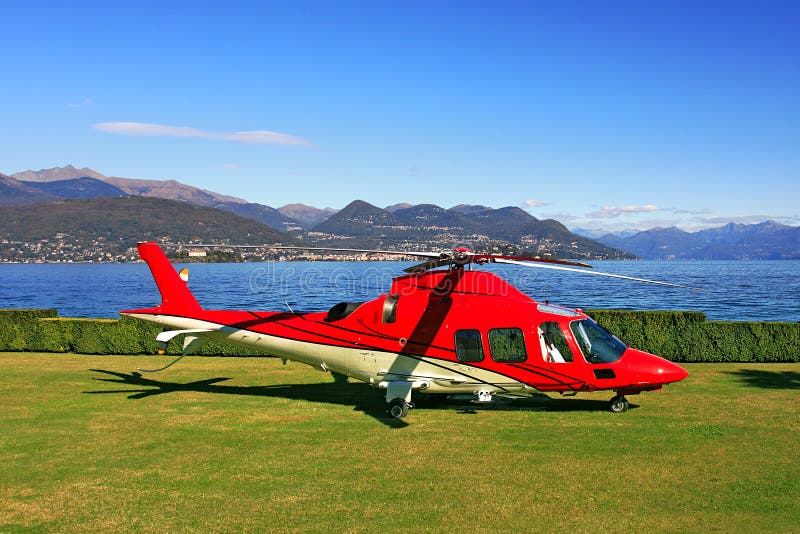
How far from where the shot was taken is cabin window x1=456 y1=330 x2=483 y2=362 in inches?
563

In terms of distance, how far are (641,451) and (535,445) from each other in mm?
1881

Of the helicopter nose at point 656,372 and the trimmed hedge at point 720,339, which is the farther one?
the trimmed hedge at point 720,339

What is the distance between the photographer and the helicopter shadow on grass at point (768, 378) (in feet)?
57.6

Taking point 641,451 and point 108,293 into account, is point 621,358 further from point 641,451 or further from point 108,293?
point 108,293

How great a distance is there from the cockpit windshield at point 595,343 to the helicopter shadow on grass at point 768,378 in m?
6.17

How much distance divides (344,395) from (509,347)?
5.07 m

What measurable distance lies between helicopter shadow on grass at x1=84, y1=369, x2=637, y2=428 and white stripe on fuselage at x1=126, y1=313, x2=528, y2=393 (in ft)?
2.71

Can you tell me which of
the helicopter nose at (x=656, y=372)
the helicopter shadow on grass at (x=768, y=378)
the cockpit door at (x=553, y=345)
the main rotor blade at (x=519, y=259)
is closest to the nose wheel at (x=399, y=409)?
the cockpit door at (x=553, y=345)

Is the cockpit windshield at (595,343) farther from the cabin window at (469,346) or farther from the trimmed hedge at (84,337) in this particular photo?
the trimmed hedge at (84,337)

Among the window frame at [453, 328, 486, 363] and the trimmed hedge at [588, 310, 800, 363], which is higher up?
the window frame at [453, 328, 486, 363]

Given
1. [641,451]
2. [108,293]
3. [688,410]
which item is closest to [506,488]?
[641,451]

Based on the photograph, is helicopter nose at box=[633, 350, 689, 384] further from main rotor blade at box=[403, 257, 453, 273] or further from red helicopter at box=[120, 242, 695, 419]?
main rotor blade at box=[403, 257, 453, 273]

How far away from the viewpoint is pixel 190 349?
16141 millimetres

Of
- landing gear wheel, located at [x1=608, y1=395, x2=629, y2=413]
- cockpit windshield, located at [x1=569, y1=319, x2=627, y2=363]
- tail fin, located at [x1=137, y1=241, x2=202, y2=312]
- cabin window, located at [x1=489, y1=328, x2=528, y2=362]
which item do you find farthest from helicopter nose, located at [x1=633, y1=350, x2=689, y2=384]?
tail fin, located at [x1=137, y1=241, x2=202, y2=312]
